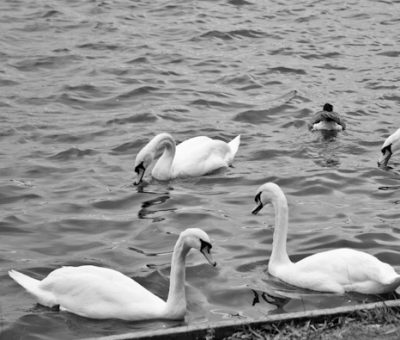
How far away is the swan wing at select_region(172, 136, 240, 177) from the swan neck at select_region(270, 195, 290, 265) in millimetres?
3408

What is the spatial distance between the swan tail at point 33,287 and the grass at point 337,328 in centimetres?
257

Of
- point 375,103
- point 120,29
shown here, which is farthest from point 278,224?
point 120,29

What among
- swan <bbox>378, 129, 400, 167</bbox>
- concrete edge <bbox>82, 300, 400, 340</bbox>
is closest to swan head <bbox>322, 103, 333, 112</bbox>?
swan <bbox>378, 129, 400, 167</bbox>

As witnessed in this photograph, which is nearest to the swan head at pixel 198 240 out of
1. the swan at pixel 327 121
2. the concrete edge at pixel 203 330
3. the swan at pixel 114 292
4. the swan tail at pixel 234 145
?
the swan at pixel 114 292

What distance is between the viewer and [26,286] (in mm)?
9234

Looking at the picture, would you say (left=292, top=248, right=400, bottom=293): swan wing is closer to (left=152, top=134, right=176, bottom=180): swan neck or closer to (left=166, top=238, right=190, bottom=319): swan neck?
(left=166, top=238, right=190, bottom=319): swan neck

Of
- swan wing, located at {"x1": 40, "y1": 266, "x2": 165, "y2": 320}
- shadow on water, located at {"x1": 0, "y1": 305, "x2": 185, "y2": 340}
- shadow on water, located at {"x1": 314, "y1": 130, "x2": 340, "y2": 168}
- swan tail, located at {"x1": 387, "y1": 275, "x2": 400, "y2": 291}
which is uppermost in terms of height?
swan tail, located at {"x1": 387, "y1": 275, "x2": 400, "y2": 291}

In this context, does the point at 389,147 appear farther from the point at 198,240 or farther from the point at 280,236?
the point at 198,240

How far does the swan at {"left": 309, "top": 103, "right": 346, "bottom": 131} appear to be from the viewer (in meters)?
14.5

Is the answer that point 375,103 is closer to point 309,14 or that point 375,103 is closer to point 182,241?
point 309,14

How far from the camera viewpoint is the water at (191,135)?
10031 mm

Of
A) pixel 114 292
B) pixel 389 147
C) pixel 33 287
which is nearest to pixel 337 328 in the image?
pixel 114 292

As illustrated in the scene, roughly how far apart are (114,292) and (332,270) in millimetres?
1862

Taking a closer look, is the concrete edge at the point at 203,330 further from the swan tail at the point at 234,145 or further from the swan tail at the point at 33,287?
the swan tail at the point at 234,145
